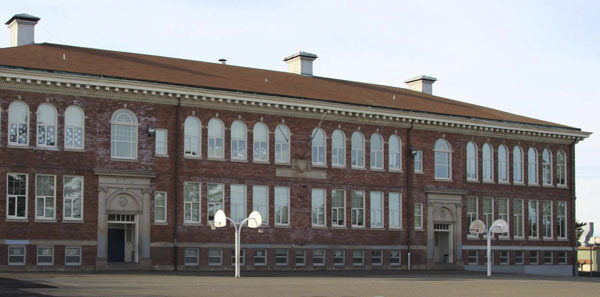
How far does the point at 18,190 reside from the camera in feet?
147

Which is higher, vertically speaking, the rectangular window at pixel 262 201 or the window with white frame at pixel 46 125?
the window with white frame at pixel 46 125

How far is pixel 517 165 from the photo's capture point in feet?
203

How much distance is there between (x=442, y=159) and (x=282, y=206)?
11.8 metres

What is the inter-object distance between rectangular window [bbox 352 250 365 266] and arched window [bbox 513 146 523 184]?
1294cm

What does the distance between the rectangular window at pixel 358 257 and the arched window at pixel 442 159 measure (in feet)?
23.6

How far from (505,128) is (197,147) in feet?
69.7

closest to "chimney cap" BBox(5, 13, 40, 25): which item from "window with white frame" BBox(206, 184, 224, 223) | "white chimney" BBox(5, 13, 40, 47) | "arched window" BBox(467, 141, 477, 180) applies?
"white chimney" BBox(5, 13, 40, 47)

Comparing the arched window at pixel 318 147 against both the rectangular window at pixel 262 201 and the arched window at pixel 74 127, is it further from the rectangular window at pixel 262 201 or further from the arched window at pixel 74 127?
the arched window at pixel 74 127

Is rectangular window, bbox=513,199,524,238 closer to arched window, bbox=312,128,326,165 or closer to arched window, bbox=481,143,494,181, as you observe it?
arched window, bbox=481,143,494,181

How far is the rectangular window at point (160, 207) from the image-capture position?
48.2 metres

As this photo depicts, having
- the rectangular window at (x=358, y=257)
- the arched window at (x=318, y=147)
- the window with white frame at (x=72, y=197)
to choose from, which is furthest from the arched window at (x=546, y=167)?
the window with white frame at (x=72, y=197)

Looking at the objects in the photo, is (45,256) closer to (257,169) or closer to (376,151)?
(257,169)

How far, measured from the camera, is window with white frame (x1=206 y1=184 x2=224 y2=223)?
50.0 metres

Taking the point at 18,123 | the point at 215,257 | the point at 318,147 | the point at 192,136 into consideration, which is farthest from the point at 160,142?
the point at 318,147
